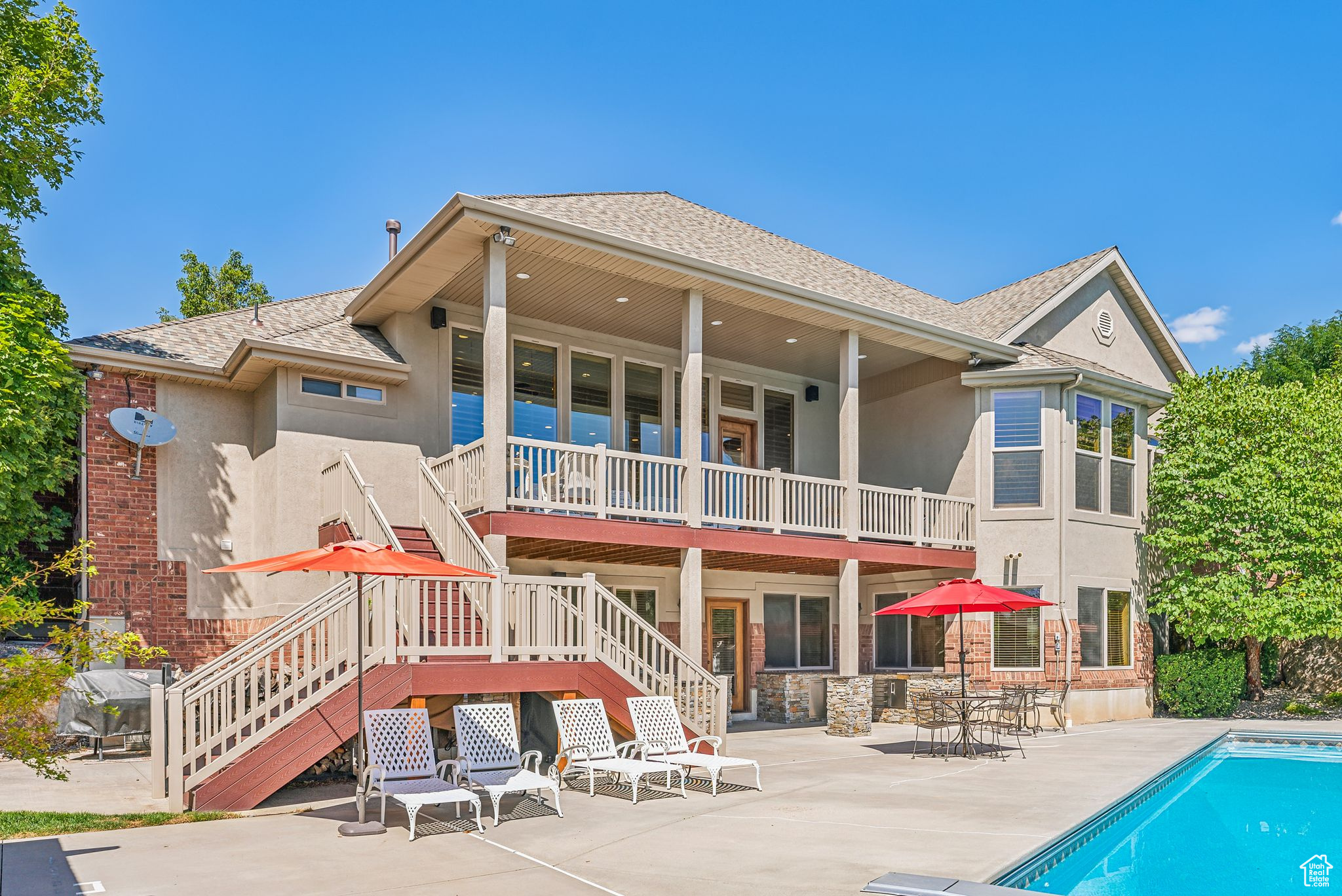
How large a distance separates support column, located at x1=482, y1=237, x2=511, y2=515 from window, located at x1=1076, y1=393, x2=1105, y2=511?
10.7m

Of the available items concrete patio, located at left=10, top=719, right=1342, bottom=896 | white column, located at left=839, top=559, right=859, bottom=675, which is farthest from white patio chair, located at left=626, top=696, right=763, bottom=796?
white column, located at left=839, top=559, right=859, bottom=675

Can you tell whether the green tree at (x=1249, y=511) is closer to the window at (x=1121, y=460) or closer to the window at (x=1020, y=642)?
the window at (x=1121, y=460)

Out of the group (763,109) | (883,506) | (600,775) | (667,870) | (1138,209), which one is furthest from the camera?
(1138,209)

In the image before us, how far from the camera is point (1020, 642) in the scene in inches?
682

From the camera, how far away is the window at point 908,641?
18.4 meters

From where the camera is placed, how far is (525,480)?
12.9 meters

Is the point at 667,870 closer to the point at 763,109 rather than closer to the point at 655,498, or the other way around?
the point at 655,498

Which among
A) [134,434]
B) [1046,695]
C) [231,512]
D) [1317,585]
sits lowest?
[1046,695]

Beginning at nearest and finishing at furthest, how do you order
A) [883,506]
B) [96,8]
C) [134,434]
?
[134,434] < [96,8] < [883,506]

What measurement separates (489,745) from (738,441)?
10.6 meters

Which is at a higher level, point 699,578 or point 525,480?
point 525,480

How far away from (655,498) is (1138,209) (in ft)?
64.3

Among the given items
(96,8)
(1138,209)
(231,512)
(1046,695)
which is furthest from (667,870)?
(1138,209)

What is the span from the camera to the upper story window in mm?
17844
